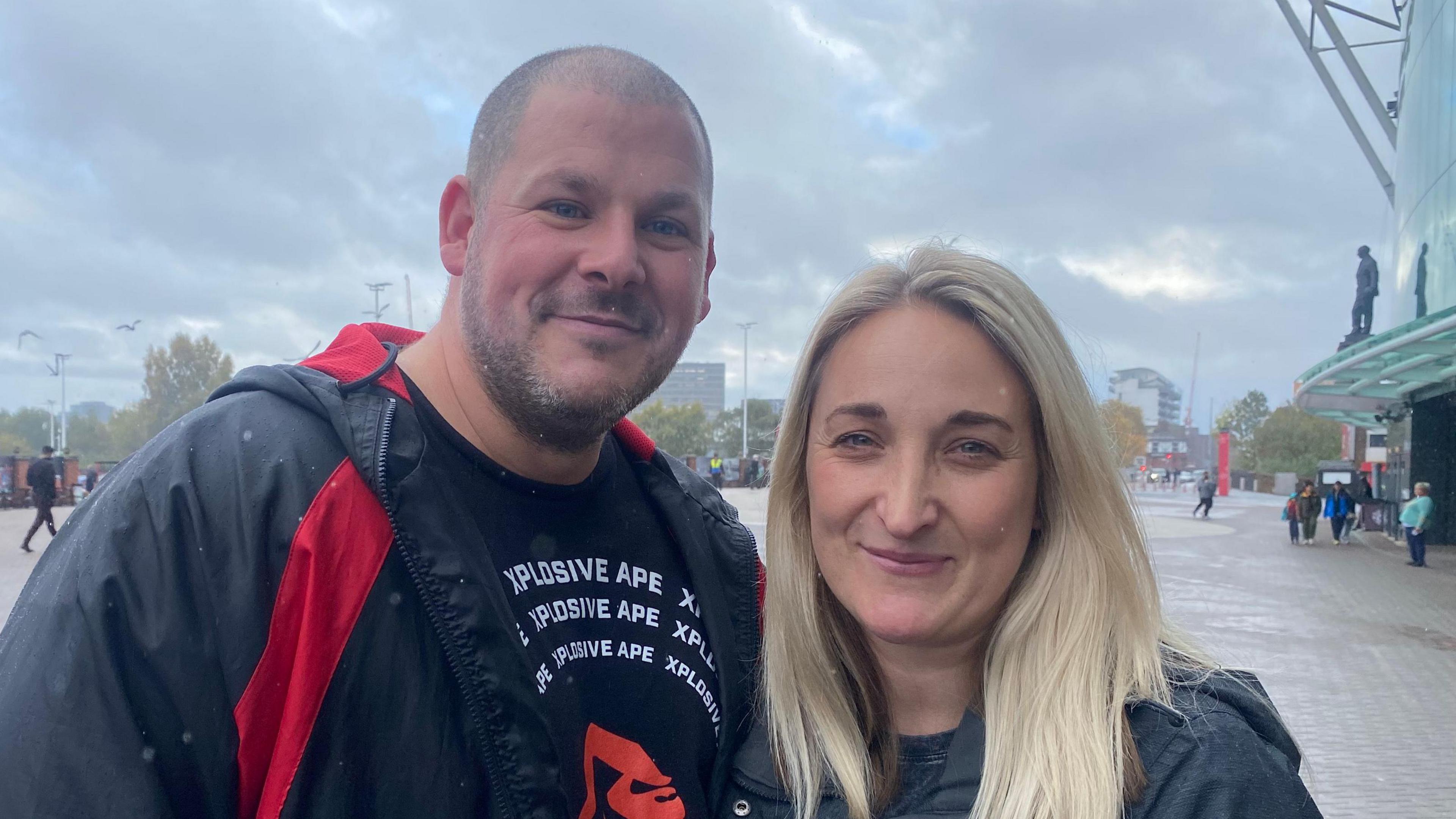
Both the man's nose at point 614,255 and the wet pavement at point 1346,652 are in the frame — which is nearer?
the man's nose at point 614,255

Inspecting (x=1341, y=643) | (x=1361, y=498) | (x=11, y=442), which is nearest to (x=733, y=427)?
(x=11, y=442)

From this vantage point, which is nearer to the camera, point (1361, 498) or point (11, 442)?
point (1361, 498)

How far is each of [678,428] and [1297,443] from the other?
3827 centimetres

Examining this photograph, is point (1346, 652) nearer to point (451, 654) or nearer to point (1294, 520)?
A: point (451, 654)

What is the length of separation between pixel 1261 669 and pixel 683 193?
810 centimetres

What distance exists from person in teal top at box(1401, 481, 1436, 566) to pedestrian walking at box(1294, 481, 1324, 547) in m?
4.04

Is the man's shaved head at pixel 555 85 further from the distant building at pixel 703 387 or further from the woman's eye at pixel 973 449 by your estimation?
the distant building at pixel 703 387

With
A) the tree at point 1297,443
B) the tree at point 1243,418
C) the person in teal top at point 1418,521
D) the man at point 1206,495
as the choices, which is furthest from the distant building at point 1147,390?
the person in teal top at point 1418,521

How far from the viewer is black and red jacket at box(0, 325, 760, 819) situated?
55.6 inches

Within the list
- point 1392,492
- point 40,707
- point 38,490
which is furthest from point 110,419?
point 40,707

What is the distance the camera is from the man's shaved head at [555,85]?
6.70ft

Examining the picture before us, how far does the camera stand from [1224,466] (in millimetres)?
46594

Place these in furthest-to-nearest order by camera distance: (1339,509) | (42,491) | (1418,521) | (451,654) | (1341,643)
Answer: (1339,509) < (1418,521) < (42,491) < (1341,643) < (451,654)

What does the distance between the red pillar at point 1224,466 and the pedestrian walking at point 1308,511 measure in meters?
25.5
